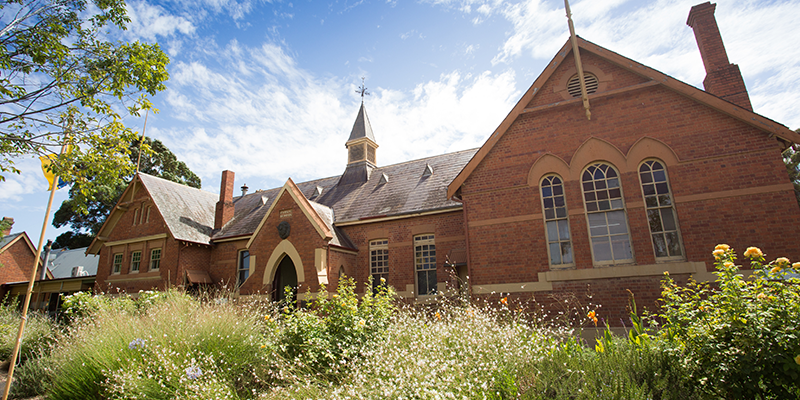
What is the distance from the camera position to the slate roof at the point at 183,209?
19703mm

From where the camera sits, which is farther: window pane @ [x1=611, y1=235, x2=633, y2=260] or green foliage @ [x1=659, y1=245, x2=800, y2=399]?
window pane @ [x1=611, y1=235, x2=633, y2=260]

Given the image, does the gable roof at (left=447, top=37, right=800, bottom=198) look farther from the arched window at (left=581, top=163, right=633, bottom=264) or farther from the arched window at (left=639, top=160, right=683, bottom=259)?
the arched window at (left=581, top=163, right=633, bottom=264)

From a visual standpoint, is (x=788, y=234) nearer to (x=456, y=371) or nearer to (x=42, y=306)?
(x=456, y=371)

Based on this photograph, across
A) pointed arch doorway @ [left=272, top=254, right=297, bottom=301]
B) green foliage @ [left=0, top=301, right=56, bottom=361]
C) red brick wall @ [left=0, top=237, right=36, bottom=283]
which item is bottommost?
green foliage @ [left=0, top=301, right=56, bottom=361]

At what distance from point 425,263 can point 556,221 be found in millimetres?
5831

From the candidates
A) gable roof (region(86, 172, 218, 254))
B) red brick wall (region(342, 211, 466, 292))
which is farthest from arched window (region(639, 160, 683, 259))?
gable roof (region(86, 172, 218, 254))

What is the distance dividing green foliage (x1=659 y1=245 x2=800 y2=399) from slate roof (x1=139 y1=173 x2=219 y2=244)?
20.1m

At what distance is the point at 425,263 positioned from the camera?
15.4 metres

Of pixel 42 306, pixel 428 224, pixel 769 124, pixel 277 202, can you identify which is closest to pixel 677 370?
pixel 769 124

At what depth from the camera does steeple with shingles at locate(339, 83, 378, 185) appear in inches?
854

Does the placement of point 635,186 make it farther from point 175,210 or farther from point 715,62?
point 175,210

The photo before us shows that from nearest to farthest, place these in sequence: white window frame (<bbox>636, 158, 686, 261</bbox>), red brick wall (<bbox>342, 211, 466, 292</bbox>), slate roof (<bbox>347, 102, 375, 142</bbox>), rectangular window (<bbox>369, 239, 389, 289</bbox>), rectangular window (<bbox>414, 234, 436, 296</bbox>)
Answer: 1. white window frame (<bbox>636, 158, 686, 261</bbox>)
2. red brick wall (<bbox>342, 211, 466, 292</bbox>)
3. rectangular window (<bbox>414, 234, 436, 296</bbox>)
4. rectangular window (<bbox>369, 239, 389, 289</bbox>)
5. slate roof (<bbox>347, 102, 375, 142</bbox>)

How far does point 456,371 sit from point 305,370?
9.30 feet

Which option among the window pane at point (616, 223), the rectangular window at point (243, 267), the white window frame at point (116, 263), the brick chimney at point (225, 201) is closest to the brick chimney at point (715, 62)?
the window pane at point (616, 223)
